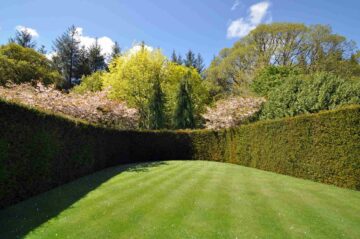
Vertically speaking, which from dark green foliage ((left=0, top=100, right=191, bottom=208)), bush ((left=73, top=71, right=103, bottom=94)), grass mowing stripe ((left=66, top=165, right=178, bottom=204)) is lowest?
grass mowing stripe ((left=66, top=165, right=178, bottom=204))

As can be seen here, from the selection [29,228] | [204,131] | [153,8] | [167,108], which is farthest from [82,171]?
[167,108]

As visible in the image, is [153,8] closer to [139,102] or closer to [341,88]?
[341,88]

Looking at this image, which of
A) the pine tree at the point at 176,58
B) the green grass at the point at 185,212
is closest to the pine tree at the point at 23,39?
the pine tree at the point at 176,58

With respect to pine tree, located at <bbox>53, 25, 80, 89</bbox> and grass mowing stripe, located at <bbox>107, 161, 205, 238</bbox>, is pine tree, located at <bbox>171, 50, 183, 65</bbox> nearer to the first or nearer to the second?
pine tree, located at <bbox>53, 25, 80, 89</bbox>

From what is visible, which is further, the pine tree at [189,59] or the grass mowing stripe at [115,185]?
the pine tree at [189,59]

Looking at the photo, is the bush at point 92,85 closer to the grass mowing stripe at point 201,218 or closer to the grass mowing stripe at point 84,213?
the grass mowing stripe at point 84,213

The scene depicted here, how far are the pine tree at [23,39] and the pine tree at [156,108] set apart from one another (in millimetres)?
24942

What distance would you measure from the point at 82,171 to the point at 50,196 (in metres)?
3.99

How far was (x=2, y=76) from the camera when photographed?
30.5 metres

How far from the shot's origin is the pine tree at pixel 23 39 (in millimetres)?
42812

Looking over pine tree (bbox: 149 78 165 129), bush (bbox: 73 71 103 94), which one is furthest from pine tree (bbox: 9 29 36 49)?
pine tree (bbox: 149 78 165 129)

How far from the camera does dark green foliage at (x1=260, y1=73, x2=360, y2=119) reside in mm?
16156

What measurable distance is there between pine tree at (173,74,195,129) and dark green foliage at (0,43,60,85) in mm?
14787

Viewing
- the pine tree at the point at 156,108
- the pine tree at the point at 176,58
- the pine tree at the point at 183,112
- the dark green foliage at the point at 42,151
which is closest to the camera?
the dark green foliage at the point at 42,151
